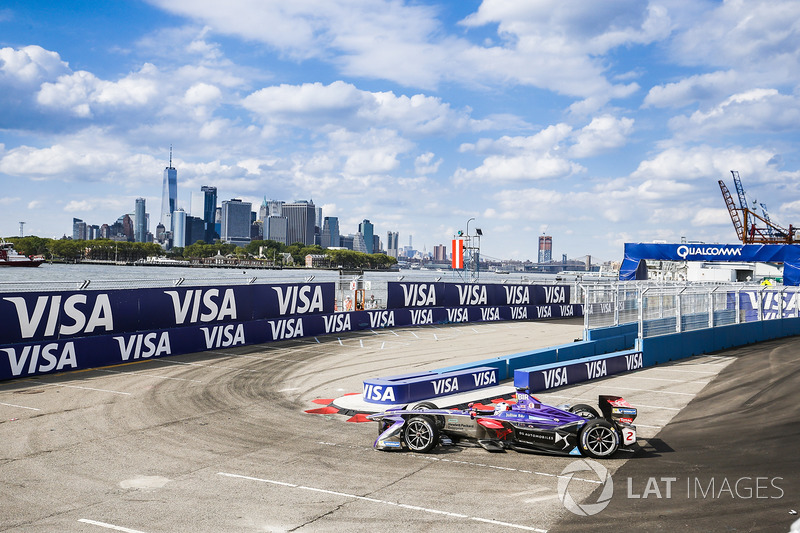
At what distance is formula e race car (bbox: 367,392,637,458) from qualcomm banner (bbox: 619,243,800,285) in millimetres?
43190

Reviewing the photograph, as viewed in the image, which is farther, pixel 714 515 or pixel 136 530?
pixel 714 515

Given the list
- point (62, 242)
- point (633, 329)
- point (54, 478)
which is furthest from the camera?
point (62, 242)

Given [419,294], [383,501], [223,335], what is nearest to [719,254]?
[419,294]

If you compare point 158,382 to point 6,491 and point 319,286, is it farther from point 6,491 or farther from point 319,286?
point 319,286

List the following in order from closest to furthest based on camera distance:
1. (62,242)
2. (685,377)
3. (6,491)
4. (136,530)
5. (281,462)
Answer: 1. (136,530)
2. (6,491)
3. (281,462)
4. (685,377)
5. (62,242)

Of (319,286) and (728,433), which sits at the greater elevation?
(319,286)

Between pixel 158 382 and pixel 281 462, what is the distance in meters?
8.56

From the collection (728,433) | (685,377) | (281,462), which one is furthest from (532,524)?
(685,377)

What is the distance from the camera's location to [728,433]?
41.1ft

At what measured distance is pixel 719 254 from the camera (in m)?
50.0

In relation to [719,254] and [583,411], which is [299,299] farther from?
[719,254]

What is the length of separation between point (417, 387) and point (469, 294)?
2528 centimetres

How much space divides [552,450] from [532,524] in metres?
3.51

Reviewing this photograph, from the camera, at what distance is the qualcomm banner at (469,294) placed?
3516 centimetres
